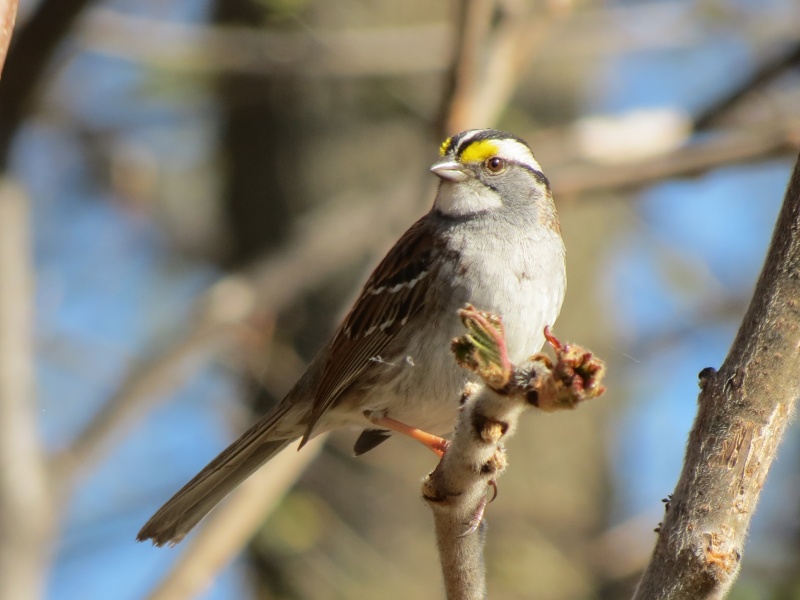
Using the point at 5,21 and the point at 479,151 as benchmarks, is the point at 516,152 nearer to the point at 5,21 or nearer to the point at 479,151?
the point at 479,151

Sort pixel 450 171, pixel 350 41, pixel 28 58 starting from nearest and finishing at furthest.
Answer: pixel 450 171
pixel 28 58
pixel 350 41

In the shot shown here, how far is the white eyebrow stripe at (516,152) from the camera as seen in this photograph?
402cm

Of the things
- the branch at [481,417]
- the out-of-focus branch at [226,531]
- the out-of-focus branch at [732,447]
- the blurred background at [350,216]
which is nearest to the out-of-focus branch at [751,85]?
the blurred background at [350,216]

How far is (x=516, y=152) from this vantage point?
4.10m

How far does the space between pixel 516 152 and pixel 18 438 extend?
8.20 ft

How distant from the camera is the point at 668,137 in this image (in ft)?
19.9

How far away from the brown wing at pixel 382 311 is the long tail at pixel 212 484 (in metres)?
0.26

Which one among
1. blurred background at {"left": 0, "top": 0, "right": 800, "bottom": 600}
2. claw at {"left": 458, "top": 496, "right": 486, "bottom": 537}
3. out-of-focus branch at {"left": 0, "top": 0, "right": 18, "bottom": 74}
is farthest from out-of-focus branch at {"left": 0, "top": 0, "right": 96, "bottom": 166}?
claw at {"left": 458, "top": 496, "right": 486, "bottom": 537}

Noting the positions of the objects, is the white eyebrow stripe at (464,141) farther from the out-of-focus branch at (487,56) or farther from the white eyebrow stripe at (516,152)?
the out-of-focus branch at (487,56)

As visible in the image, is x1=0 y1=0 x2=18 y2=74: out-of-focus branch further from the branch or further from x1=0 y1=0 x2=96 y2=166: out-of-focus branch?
x1=0 y1=0 x2=96 y2=166: out-of-focus branch

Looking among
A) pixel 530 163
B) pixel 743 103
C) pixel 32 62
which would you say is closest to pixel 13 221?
pixel 32 62

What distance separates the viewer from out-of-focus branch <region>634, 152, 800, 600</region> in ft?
5.66

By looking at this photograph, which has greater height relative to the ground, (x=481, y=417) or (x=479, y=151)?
(x=479, y=151)

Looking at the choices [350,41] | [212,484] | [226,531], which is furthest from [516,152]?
[350,41]
